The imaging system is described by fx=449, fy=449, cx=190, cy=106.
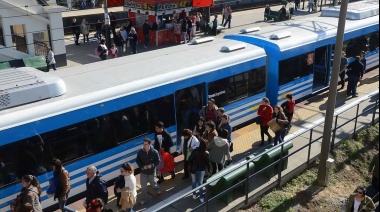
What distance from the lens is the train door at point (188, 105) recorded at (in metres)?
11.3

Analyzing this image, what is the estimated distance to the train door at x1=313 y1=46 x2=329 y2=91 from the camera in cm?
1595

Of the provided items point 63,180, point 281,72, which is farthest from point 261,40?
point 63,180

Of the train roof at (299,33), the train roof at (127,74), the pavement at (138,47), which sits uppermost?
the train roof at (299,33)

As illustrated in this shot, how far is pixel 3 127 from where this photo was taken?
805 cm

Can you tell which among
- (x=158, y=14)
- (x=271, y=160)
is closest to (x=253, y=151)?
(x=271, y=160)

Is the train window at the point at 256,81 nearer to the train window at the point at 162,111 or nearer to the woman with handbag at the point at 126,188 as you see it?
the train window at the point at 162,111

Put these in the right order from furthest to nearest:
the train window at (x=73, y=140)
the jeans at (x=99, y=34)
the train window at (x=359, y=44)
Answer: the jeans at (x=99, y=34) < the train window at (x=359, y=44) < the train window at (x=73, y=140)

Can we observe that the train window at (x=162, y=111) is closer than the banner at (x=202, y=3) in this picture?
Yes

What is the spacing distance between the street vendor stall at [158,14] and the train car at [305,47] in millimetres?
9851

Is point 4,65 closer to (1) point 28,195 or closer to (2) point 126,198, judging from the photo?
(1) point 28,195

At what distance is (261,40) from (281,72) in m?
1.20

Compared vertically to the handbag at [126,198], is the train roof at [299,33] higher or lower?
higher

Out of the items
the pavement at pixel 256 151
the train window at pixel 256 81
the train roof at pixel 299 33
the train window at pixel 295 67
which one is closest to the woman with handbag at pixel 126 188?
the pavement at pixel 256 151

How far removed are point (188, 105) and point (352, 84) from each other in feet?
24.4
